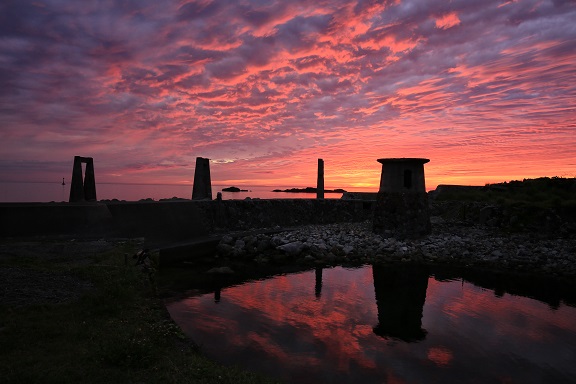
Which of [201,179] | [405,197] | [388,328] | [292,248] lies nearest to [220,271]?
[292,248]

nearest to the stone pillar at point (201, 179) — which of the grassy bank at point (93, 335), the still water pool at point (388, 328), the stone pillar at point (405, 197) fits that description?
the still water pool at point (388, 328)

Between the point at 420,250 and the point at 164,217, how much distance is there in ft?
45.6

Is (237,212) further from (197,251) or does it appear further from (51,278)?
(51,278)

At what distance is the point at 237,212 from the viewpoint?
78.2ft

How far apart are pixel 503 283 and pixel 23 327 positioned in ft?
52.5

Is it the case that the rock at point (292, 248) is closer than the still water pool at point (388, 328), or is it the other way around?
the still water pool at point (388, 328)

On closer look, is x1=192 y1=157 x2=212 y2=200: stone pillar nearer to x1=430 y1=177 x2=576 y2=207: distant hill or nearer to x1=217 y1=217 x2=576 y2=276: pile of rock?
x1=217 y1=217 x2=576 y2=276: pile of rock

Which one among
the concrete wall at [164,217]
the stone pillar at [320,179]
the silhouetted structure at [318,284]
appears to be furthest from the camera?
the stone pillar at [320,179]

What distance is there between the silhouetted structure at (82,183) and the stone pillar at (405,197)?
1691cm

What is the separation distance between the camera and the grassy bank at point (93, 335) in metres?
4.93

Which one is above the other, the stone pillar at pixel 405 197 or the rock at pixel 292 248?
the stone pillar at pixel 405 197

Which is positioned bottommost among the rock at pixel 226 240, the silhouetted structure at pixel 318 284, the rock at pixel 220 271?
the silhouetted structure at pixel 318 284

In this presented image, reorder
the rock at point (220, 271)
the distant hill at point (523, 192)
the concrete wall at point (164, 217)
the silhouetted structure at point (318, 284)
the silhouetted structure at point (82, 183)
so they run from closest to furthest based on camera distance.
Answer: the silhouetted structure at point (318, 284) → the concrete wall at point (164, 217) → the rock at point (220, 271) → the silhouetted structure at point (82, 183) → the distant hill at point (523, 192)

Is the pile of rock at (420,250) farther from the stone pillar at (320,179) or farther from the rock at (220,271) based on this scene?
the stone pillar at (320,179)
